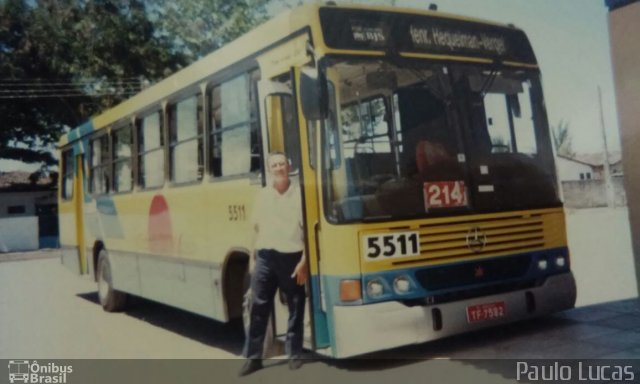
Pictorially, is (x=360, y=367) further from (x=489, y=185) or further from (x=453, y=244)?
(x=489, y=185)

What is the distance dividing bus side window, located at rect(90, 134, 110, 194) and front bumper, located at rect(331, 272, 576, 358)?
192 inches

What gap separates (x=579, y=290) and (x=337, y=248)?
158 inches

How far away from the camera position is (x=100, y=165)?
828cm

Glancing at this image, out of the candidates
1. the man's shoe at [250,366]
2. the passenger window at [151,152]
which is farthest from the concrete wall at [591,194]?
the passenger window at [151,152]

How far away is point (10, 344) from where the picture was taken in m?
4.84

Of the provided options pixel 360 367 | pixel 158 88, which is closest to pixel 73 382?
pixel 360 367

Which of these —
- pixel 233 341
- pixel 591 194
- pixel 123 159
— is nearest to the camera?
pixel 591 194

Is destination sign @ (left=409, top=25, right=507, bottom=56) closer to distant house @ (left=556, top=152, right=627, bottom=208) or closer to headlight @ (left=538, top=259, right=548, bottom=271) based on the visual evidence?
distant house @ (left=556, top=152, right=627, bottom=208)

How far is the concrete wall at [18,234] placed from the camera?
10250 millimetres

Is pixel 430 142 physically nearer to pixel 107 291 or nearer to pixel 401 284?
pixel 401 284

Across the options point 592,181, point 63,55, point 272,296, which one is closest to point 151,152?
point 63,55

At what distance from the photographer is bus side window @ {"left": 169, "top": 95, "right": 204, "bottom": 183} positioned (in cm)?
568

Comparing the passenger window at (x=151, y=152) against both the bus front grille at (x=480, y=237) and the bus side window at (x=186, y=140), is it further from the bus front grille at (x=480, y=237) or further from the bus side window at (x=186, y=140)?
the bus front grille at (x=480, y=237)

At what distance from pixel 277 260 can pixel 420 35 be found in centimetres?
197
